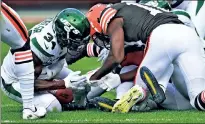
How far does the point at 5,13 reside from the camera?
18.3ft

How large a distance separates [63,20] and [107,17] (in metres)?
0.40

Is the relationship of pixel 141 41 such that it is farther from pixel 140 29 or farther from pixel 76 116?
pixel 76 116

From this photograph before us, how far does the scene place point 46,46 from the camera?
245 inches

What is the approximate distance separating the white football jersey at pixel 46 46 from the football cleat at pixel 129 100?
64 centimetres

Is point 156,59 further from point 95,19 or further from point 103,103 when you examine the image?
point 95,19

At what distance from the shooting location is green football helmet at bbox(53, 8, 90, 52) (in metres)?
6.16

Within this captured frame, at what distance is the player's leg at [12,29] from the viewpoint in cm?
555

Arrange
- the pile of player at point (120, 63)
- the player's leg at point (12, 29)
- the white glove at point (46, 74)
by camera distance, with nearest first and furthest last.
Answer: the player's leg at point (12, 29)
the pile of player at point (120, 63)
the white glove at point (46, 74)

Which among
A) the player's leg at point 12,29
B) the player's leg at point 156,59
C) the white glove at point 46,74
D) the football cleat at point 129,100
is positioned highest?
the player's leg at point 12,29

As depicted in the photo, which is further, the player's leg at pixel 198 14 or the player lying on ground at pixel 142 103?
the player's leg at pixel 198 14

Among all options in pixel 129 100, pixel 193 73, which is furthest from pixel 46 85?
pixel 193 73

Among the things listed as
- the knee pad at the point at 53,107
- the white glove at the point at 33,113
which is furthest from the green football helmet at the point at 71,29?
the white glove at the point at 33,113

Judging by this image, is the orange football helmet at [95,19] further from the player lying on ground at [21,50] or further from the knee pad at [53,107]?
the player lying on ground at [21,50]

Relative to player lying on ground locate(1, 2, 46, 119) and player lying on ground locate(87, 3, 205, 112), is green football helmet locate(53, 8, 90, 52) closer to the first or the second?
player lying on ground locate(87, 3, 205, 112)
